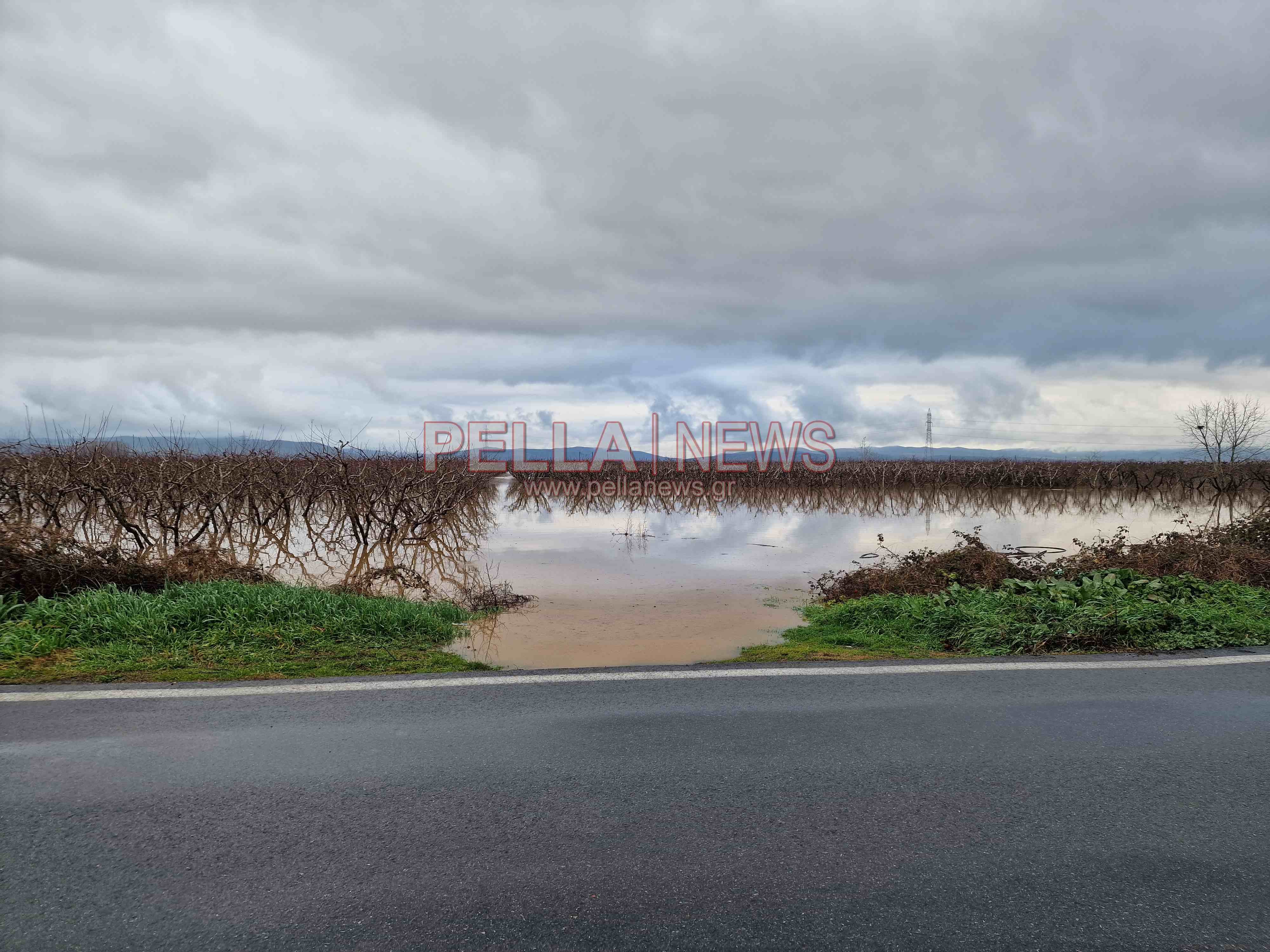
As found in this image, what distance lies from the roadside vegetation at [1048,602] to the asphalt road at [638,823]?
5.55 ft

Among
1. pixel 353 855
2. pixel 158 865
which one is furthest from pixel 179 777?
pixel 353 855

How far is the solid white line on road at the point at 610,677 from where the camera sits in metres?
5.45

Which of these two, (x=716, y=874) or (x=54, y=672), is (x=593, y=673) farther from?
(x=54, y=672)

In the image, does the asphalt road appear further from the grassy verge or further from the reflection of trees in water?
the reflection of trees in water

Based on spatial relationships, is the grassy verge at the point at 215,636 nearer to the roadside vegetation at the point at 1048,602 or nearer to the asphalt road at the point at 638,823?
the asphalt road at the point at 638,823

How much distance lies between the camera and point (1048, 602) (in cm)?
764

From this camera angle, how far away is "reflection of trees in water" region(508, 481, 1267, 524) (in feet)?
92.7

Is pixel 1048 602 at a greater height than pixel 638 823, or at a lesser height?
greater

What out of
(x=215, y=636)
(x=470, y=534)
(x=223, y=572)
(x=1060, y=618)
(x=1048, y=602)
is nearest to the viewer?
(x=215, y=636)

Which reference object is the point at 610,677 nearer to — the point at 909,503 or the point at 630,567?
the point at 630,567

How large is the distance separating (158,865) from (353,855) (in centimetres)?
77

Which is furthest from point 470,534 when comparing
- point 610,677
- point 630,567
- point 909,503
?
point 909,503

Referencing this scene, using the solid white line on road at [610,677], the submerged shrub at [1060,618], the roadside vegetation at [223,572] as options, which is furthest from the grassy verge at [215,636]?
the submerged shrub at [1060,618]

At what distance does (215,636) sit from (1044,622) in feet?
25.2
